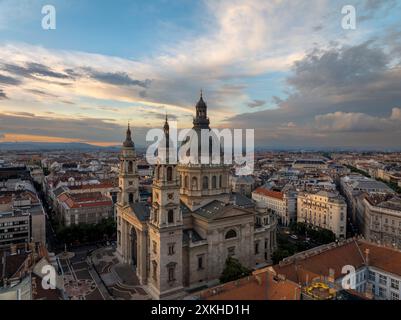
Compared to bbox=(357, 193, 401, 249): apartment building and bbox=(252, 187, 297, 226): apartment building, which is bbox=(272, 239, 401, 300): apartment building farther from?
bbox=(252, 187, 297, 226): apartment building

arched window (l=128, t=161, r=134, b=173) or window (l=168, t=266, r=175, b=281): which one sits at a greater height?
arched window (l=128, t=161, r=134, b=173)

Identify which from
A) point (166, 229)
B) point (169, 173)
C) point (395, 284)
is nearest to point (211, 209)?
point (166, 229)

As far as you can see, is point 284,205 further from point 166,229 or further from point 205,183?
point 166,229

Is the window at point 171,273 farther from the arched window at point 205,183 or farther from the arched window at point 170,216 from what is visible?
the arched window at point 205,183

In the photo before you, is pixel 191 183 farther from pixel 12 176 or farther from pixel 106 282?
pixel 12 176

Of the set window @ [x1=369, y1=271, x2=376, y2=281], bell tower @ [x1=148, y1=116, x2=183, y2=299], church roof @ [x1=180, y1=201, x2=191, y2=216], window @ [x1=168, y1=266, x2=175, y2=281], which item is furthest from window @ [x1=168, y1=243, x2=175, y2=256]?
window @ [x1=369, y1=271, x2=376, y2=281]
